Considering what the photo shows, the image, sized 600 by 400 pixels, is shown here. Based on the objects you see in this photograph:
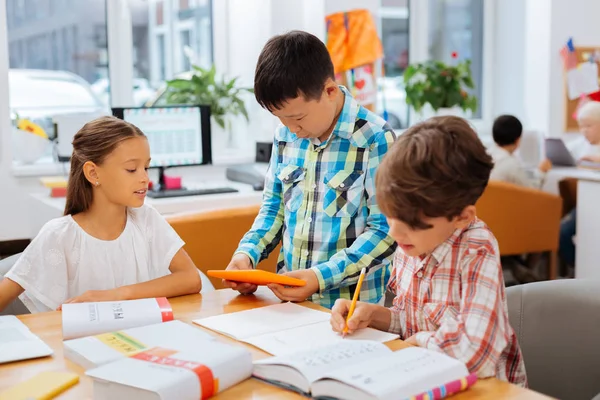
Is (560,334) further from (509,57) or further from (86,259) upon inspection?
(509,57)

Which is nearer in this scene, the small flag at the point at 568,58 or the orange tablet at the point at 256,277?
the orange tablet at the point at 256,277

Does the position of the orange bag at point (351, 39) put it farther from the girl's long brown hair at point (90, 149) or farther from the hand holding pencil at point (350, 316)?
the hand holding pencil at point (350, 316)

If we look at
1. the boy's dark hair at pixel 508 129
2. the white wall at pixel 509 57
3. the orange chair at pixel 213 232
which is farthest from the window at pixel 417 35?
the orange chair at pixel 213 232

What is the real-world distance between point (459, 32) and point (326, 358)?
5.59m

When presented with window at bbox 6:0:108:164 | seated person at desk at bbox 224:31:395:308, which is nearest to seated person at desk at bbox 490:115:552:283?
window at bbox 6:0:108:164

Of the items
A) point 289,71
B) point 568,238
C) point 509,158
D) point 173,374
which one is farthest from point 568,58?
point 173,374

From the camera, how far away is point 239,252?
6.52 ft

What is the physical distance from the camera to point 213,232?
325 centimetres

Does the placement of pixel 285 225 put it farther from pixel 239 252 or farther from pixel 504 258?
pixel 504 258

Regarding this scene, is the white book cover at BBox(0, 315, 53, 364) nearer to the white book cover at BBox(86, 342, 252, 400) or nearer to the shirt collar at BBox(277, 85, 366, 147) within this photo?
the white book cover at BBox(86, 342, 252, 400)

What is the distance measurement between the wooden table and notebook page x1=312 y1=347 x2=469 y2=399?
0.15 ft

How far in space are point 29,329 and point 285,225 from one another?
71 cm

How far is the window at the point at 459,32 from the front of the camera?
637 cm

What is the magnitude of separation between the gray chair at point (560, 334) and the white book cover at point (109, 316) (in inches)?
31.1
